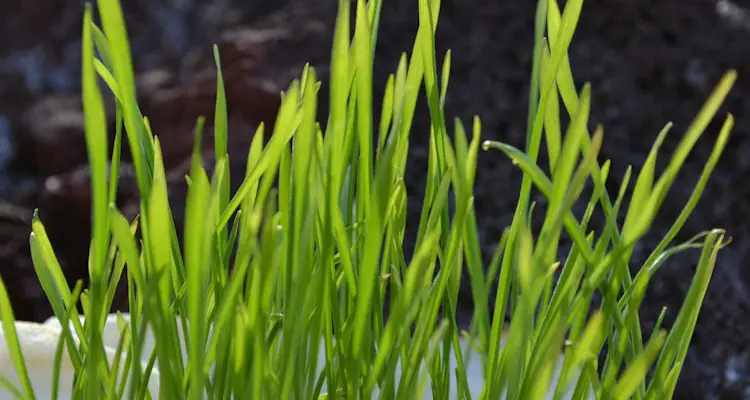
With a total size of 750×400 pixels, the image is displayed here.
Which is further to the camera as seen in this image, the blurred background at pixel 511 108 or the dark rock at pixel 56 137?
the dark rock at pixel 56 137

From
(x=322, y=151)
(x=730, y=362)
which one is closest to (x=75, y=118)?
(x=730, y=362)

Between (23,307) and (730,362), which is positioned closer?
(730,362)

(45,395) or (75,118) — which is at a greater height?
(75,118)

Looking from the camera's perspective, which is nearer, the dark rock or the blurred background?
the blurred background

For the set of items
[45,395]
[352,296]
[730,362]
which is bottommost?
[730,362]

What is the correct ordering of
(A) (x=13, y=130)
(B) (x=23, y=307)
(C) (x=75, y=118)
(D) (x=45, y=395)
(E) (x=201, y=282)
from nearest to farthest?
(E) (x=201, y=282) → (D) (x=45, y=395) → (B) (x=23, y=307) → (C) (x=75, y=118) → (A) (x=13, y=130)

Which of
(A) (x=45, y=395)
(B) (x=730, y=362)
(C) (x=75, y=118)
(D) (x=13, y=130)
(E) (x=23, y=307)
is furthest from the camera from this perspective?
(D) (x=13, y=130)

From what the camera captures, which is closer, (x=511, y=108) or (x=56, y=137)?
(x=511, y=108)

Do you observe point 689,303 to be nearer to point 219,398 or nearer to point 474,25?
point 219,398
